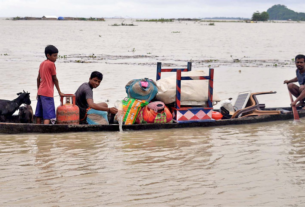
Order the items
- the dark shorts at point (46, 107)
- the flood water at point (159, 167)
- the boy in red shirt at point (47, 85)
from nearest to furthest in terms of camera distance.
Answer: the flood water at point (159, 167), the boy in red shirt at point (47, 85), the dark shorts at point (46, 107)

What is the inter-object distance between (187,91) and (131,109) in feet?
3.81

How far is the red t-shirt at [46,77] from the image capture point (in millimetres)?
7414

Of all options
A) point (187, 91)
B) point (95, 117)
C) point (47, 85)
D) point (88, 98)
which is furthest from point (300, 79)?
point (47, 85)

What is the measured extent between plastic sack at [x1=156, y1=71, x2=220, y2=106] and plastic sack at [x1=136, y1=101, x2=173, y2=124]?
0.87 feet

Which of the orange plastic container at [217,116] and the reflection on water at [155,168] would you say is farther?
the orange plastic container at [217,116]

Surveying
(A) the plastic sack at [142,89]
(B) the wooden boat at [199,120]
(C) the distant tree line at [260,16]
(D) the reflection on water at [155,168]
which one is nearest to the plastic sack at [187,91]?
(B) the wooden boat at [199,120]

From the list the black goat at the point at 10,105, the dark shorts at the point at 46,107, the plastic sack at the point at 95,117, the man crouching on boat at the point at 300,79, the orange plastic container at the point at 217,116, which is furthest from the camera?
the man crouching on boat at the point at 300,79

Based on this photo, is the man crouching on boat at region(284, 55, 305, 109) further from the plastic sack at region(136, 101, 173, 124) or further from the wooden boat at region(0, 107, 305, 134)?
the plastic sack at region(136, 101, 173, 124)

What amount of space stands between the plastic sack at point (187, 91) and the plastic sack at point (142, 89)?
26cm

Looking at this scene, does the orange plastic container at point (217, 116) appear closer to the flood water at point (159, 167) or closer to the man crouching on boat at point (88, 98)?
the flood water at point (159, 167)

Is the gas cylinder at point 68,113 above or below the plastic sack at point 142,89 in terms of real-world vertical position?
below

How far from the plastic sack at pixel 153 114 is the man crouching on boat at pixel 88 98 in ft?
1.91

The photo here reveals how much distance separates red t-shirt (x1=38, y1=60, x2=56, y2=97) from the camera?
741 cm

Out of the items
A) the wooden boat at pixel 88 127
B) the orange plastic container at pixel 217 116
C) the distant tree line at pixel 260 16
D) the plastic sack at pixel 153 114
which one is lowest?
the wooden boat at pixel 88 127
